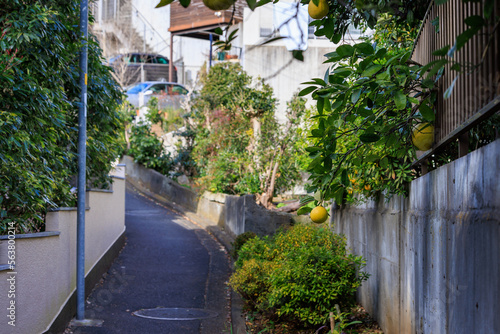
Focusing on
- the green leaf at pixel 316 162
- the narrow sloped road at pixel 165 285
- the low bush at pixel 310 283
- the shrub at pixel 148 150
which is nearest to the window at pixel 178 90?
the shrub at pixel 148 150

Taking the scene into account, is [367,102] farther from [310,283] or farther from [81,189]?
[81,189]

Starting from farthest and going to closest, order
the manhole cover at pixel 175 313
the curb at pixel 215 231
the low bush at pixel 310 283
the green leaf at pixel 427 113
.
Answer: the manhole cover at pixel 175 313 → the curb at pixel 215 231 → the low bush at pixel 310 283 → the green leaf at pixel 427 113

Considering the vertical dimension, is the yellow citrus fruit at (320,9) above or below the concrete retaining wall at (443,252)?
above

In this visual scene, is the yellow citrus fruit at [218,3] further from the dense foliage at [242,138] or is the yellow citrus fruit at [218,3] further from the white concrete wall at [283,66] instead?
the white concrete wall at [283,66]

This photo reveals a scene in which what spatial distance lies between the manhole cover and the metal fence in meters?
5.31

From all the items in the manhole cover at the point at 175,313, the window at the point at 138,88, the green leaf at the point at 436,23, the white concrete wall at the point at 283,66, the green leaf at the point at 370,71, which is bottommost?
the manhole cover at the point at 175,313

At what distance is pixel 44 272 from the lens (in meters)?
6.80

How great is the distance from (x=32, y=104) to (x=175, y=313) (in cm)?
379

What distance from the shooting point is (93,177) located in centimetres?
1205

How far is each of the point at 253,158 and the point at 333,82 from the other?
11875 millimetres

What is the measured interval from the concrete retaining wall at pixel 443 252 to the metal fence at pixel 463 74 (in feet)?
0.69

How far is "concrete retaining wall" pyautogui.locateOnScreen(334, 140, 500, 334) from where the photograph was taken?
2.72 m

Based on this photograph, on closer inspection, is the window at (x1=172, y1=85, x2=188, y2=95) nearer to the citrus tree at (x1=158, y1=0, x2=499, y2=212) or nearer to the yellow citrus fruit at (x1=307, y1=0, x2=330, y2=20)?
the citrus tree at (x1=158, y1=0, x2=499, y2=212)

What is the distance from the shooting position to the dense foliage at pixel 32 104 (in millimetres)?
6269
